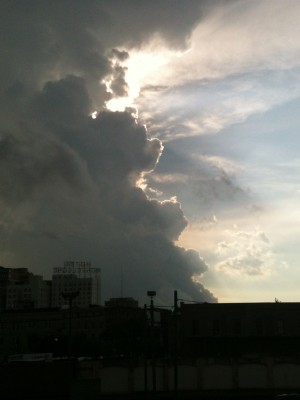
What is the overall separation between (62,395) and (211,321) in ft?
133

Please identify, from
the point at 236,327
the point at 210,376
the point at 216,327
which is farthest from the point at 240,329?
the point at 210,376

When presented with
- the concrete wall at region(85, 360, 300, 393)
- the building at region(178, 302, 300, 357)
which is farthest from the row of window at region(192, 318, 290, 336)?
the concrete wall at region(85, 360, 300, 393)

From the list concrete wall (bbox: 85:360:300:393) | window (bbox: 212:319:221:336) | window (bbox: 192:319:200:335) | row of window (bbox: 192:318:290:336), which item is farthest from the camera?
window (bbox: 192:319:200:335)

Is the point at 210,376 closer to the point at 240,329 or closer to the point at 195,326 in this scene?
the point at 195,326

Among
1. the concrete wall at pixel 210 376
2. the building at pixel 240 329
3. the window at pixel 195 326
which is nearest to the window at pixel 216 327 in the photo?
the building at pixel 240 329

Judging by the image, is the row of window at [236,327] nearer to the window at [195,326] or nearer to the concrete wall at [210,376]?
the window at [195,326]

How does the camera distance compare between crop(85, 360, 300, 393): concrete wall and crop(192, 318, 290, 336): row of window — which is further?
crop(192, 318, 290, 336): row of window

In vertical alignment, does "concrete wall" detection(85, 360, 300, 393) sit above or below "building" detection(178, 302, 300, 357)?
below

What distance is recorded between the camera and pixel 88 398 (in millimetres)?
34375

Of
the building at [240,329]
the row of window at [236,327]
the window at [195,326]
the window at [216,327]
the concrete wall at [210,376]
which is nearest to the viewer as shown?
the concrete wall at [210,376]

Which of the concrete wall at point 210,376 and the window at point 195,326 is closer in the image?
the concrete wall at point 210,376

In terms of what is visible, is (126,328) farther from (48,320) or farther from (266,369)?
(266,369)

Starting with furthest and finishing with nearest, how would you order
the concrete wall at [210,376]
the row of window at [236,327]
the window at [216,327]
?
the window at [216,327] → the row of window at [236,327] → the concrete wall at [210,376]

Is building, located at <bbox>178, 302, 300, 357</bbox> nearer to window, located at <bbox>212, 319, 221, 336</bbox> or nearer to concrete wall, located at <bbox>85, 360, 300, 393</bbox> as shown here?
window, located at <bbox>212, 319, 221, 336</bbox>
